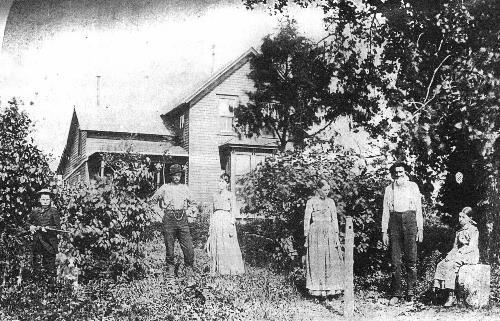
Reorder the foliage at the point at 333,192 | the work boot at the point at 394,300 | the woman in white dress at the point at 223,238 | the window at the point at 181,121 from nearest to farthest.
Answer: the work boot at the point at 394,300 < the foliage at the point at 333,192 < the woman in white dress at the point at 223,238 < the window at the point at 181,121

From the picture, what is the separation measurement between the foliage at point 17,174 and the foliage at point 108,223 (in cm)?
51

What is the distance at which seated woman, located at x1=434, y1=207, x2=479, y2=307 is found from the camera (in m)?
6.25

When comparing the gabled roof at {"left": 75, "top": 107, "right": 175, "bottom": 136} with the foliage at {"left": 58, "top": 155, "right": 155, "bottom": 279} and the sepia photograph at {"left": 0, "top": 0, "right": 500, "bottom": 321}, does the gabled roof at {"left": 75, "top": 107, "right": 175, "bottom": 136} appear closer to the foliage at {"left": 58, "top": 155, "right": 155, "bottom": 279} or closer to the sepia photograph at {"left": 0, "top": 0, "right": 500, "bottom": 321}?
the sepia photograph at {"left": 0, "top": 0, "right": 500, "bottom": 321}

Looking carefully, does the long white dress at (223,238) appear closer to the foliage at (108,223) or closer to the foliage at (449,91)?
the foliage at (108,223)

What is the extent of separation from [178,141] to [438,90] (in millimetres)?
11891

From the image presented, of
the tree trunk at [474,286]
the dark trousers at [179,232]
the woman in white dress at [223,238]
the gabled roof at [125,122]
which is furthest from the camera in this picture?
the gabled roof at [125,122]

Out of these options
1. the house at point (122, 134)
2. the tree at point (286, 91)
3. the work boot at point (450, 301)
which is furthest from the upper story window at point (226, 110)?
the work boot at point (450, 301)

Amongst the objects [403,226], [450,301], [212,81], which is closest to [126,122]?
[212,81]

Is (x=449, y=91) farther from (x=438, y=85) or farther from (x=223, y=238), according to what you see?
(x=223, y=238)

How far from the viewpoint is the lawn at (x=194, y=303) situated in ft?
16.8

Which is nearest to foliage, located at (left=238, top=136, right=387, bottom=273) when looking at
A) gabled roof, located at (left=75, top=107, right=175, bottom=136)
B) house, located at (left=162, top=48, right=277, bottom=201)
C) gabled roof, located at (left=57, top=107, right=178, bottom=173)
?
house, located at (left=162, top=48, right=277, bottom=201)

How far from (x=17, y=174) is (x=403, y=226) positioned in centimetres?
533

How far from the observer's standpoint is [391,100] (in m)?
8.11

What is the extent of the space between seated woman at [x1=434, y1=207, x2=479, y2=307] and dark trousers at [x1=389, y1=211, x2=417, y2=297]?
34cm
